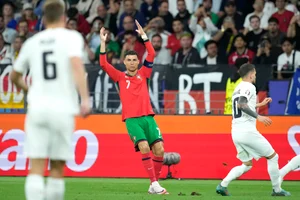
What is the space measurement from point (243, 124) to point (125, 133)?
15.2 ft

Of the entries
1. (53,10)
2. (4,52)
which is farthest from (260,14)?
(53,10)

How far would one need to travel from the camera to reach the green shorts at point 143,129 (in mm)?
14839

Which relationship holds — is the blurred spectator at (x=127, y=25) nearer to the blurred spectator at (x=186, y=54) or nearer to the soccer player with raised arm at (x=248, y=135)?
the blurred spectator at (x=186, y=54)

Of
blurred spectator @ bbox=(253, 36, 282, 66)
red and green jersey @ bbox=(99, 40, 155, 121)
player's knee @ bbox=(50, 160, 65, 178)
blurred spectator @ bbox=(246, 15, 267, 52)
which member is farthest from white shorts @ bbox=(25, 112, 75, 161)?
blurred spectator @ bbox=(246, 15, 267, 52)

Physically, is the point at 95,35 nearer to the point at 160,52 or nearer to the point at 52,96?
the point at 160,52

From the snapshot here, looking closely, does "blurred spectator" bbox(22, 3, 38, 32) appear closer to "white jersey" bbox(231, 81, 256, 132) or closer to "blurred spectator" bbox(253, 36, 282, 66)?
"blurred spectator" bbox(253, 36, 282, 66)

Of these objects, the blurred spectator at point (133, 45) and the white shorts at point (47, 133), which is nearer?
the white shorts at point (47, 133)

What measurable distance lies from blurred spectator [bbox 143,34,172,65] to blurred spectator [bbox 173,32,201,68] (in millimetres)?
328

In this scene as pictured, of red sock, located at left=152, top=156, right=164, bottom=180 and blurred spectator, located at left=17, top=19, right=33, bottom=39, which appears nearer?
red sock, located at left=152, top=156, right=164, bottom=180

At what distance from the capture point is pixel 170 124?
1850 centimetres

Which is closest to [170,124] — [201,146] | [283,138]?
[201,146]

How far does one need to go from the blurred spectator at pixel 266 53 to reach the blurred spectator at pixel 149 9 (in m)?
3.46

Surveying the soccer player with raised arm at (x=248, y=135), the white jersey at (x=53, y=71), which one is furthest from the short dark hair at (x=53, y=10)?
the soccer player with raised arm at (x=248, y=135)

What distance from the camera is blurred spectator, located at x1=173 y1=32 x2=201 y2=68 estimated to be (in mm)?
21297
